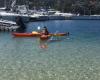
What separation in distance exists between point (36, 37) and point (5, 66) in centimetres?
3065

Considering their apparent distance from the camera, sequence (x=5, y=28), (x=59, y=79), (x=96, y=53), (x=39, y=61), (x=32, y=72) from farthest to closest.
Result: 1. (x=5, y=28)
2. (x=96, y=53)
3. (x=39, y=61)
4. (x=32, y=72)
5. (x=59, y=79)

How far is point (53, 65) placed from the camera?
33938 mm

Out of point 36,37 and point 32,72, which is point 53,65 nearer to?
point 32,72

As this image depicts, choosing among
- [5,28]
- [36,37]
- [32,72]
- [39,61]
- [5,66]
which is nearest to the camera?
[32,72]

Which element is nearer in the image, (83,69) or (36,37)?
(83,69)

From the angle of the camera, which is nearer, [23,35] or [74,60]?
[74,60]

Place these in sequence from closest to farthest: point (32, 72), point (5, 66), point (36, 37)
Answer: point (32, 72)
point (5, 66)
point (36, 37)

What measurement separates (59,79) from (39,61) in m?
8.67

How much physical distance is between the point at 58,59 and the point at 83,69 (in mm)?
6068

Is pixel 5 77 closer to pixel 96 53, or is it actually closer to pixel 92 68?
pixel 92 68

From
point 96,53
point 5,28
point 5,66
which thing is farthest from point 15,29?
point 5,66

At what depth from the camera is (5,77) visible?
94.7 feet

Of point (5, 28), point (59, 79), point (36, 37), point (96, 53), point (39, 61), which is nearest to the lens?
point (59, 79)

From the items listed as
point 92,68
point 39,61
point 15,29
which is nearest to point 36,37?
point 15,29
